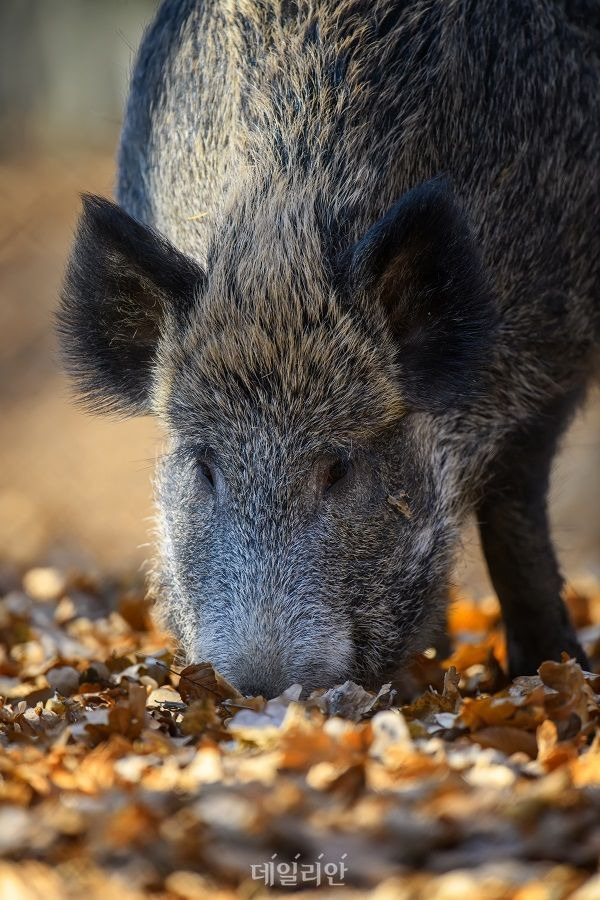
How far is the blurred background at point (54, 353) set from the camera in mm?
7863

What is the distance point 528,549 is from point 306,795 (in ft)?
7.65

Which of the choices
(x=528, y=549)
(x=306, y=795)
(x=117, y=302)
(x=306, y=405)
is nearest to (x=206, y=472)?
(x=306, y=405)

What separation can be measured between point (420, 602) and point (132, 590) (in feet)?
9.55

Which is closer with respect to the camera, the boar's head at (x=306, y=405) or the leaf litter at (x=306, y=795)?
the leaf litter at (x=306, y=795)

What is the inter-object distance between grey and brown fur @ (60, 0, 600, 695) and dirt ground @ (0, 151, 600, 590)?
8.16 ft

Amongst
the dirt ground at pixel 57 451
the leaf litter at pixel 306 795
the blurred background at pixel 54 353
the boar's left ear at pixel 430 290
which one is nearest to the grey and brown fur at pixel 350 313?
the boar's left ear at pixel 430 290

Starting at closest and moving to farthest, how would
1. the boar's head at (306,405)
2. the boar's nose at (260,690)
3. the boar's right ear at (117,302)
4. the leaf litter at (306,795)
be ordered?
the leaf litter at (306,795), the boar's nose at (260,690), the boar's head at (306,405), the boar's right ear at (117,302)

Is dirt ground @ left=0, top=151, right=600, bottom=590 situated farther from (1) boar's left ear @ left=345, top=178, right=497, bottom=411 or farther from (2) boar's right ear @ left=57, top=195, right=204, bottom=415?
(1) boar's left ear @ left=345, top=178, right=497, bottom=411

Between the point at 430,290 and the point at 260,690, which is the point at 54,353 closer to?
the point at 430,290

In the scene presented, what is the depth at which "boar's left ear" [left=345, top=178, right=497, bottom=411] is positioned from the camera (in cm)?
348

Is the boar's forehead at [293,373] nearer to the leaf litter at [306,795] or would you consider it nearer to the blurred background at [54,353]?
the leaf litter at [306,795]

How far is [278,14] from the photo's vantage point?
4.10m

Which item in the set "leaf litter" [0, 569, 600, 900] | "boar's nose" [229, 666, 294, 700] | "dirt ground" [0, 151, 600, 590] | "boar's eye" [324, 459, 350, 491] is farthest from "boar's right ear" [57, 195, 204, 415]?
"dirt ground" [0, 151, 600, 590]

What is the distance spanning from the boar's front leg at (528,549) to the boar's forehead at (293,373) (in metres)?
0.91
